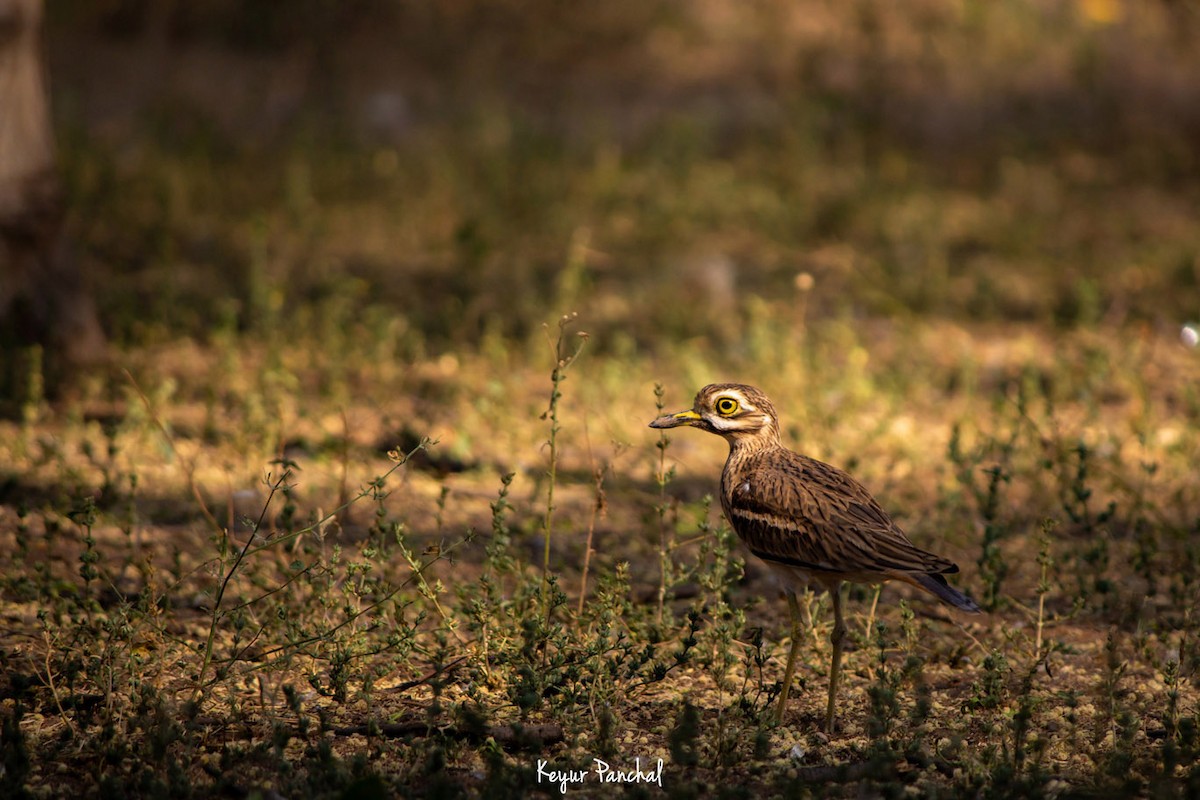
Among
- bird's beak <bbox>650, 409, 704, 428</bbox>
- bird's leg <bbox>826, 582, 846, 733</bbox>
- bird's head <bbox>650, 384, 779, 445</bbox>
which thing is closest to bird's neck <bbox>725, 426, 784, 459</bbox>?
bird's head <bbox>650, 384, 779, 445</bbox>

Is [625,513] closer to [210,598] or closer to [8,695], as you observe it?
[210,598]

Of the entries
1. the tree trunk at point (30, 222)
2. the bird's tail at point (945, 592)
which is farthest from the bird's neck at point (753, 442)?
the tree trunk at point (30, 222)

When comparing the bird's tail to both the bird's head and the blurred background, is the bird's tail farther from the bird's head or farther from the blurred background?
the blurred background

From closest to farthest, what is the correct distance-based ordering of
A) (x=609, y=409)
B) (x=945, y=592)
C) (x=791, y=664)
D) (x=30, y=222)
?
(x=945, y=592) → (x=791, y=664) → (x=30, y=222) → (x=609, y=409)

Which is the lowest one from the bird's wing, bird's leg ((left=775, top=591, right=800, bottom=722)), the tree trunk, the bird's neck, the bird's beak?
A: bird's leg ((left=775, top=591, right=800, bottom=722))

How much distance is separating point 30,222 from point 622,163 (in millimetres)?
5519

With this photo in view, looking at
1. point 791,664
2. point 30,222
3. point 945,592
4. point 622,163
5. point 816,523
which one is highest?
point 622,163

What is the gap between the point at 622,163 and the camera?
11.0 metres

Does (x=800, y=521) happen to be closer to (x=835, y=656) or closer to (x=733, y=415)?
(x=835, y=656)

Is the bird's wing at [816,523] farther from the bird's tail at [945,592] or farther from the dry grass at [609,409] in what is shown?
the dry grass at [609,409]

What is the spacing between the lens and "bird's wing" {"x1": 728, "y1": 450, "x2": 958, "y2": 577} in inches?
151

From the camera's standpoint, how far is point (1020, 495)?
585cm

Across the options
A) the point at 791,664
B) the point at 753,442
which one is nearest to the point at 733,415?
the point at 753,442

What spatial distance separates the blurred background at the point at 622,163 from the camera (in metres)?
8.27
